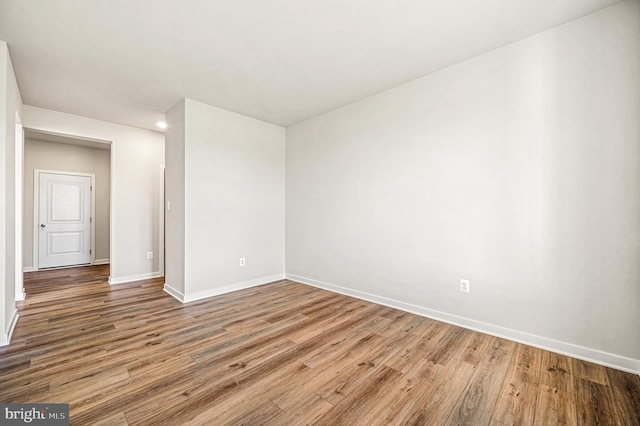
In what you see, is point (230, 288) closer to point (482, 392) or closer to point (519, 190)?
point (482, 392)

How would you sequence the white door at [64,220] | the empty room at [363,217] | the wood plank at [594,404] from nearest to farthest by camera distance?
1. the wood plank at [594,404]
2. the empty room at [363,217]
3. the white door at [64,220]

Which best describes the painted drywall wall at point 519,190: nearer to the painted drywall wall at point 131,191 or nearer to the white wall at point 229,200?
the white wall at point 229,200

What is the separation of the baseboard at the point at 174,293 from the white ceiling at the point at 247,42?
100 inches

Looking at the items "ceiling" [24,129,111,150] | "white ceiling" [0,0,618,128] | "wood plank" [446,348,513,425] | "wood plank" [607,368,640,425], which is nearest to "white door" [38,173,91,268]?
"ceiling" [24,129,111,150]

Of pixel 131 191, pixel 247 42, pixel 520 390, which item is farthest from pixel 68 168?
pixel 520 390

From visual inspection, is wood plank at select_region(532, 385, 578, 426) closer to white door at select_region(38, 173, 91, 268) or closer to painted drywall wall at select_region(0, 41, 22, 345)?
painted drywall wall at select_region(0, 41, 22, 345)

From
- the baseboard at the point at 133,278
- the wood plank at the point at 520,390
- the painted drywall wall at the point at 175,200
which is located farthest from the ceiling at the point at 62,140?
the wood plank at the point at 520,390

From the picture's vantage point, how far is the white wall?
3.50m

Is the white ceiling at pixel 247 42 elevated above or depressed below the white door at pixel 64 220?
above

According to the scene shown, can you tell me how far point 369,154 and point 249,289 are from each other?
260 centimetres

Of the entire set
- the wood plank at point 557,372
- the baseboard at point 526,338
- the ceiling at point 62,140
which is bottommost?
the wood plank at point 557,372

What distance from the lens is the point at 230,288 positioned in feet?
12.6

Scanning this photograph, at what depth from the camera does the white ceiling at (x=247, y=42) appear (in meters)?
1.97

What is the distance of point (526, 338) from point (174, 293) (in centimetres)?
400
